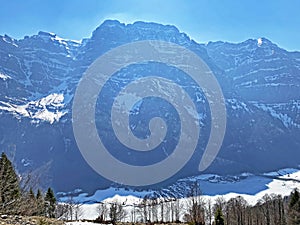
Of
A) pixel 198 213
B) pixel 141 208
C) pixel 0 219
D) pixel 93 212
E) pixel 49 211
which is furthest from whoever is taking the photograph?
pixel 93 212

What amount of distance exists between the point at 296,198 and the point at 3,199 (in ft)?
198

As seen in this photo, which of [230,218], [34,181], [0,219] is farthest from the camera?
[230,218]

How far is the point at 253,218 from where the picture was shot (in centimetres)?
10219

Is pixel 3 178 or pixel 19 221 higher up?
pixel 3 178

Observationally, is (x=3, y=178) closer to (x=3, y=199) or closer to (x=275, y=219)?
(x=3, y=199)

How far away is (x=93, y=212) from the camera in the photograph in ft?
604

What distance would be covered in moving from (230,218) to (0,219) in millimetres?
83467

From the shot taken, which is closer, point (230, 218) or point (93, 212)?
point (230, 218)

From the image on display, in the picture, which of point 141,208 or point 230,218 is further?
point 141,208

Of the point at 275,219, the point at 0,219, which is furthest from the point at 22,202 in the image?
the point at 275,219

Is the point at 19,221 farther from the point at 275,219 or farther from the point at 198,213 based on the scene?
the point at 275,219

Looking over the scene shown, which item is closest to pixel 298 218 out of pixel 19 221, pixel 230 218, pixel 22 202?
pixel 230 218

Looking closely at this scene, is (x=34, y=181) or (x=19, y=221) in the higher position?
(x=34, y=181)

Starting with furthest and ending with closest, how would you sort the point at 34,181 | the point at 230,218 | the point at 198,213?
1. the point at 230,218
2. the point at 198,213
3. the point at 34,181
